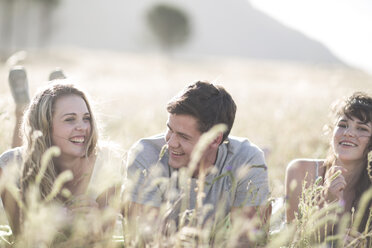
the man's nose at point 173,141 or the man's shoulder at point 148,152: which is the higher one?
the man's nose at point 173,141

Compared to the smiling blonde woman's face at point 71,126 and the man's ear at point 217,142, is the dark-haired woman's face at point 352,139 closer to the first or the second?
the man's ear at point 217,142

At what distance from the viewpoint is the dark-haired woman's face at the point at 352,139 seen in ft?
11.3

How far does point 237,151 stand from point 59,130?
4.66 feet

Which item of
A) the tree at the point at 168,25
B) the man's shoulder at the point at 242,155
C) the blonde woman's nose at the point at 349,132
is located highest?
the tree at the point at 168,25

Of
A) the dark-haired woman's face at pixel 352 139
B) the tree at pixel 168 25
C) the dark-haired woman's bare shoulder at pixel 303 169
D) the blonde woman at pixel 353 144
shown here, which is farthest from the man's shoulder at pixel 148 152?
the tree at pixel 168 25

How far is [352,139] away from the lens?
3428 mm

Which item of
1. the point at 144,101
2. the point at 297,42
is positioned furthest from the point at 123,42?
the point at 144,101

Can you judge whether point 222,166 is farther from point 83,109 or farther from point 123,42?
point 123,42

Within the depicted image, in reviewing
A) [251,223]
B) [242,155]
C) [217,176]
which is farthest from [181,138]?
[251,223]

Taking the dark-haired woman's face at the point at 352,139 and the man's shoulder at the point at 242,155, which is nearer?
the man's shoulder at the point at 242,155

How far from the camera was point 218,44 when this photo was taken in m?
86.1

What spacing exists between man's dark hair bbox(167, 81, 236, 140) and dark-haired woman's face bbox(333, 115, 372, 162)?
99cm

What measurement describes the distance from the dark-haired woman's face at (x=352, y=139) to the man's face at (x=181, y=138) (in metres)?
1.24

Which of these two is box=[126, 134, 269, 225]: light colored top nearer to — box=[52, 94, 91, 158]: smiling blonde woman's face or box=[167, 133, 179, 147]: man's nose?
box=[167, 133, 179, 147]: man's nose
